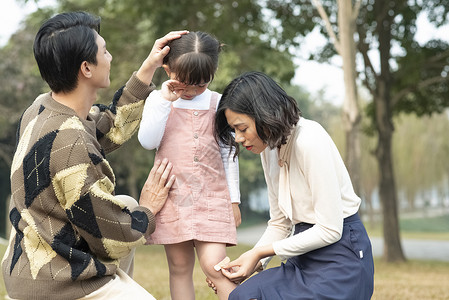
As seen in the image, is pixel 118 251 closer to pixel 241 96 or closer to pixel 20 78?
pixel 241 96

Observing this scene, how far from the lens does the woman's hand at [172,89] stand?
298 cm

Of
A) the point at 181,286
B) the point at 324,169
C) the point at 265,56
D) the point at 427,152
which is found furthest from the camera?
the point at 427,152

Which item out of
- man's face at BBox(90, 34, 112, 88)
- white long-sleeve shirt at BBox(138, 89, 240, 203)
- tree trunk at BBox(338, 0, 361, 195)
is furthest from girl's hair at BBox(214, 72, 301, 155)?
tree trunk at BBox(338, 0, 361, 195)

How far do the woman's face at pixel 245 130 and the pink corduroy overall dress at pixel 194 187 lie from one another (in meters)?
0.31

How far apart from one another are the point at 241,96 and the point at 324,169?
50 centimetres

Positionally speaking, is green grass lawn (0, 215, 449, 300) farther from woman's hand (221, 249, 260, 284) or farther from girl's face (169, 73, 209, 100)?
girl's face (169, 73, 209, 100)

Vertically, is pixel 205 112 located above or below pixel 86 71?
below

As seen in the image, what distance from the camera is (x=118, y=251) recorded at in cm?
258

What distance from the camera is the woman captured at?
267 cm

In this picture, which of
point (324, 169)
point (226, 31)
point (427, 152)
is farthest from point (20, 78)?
point (324, 169)

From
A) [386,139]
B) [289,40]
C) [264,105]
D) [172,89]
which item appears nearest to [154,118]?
Result: [172,89]

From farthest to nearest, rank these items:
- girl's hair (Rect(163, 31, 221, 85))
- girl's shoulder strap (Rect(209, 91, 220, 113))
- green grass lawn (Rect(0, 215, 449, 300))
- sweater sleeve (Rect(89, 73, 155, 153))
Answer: green grass lawn (Rect(0, 215, 449, 300)), girl's shoulder strap (Rect(209, 91, 220, 113)), sweater sleeve (Rect(89, 73, 155, 153)), girl's hair (Rect(163, 31, 221, 85))

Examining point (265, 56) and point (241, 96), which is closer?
point (241, 96)

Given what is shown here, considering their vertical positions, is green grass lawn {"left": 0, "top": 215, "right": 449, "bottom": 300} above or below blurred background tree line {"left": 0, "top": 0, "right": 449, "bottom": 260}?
below
